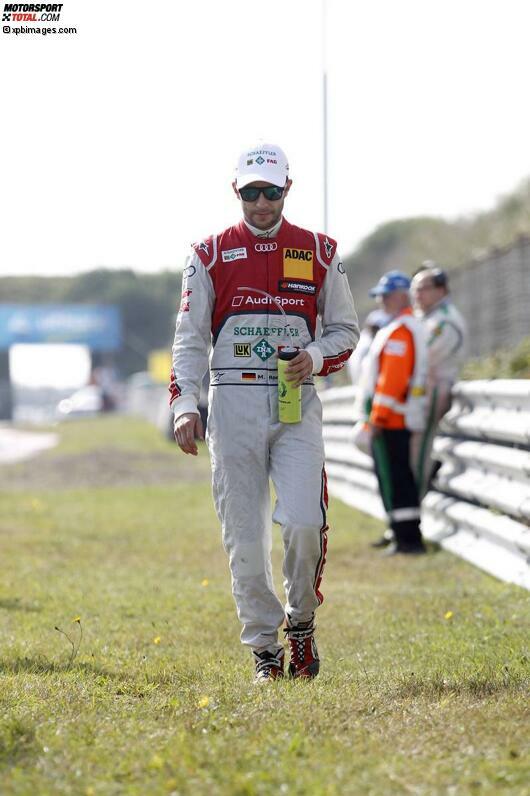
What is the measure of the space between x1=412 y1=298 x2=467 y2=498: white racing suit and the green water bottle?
4602mm

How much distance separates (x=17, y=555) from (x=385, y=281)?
Answer: 3.47 m

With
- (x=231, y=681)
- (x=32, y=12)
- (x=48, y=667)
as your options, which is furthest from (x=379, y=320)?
(x=231, y=681)

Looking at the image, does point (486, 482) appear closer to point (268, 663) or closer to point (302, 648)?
point (302, 648)

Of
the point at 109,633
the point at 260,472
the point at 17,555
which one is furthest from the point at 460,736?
the point at 17,555

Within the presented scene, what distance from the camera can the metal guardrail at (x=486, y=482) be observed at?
26.2ft

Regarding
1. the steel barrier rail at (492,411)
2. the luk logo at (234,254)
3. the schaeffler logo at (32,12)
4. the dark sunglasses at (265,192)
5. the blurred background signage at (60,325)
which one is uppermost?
the schaeffler logo at (32,12)

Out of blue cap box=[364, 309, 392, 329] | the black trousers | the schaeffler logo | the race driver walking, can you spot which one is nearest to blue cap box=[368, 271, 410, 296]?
blue cap box=[364, 309, 392, 329]

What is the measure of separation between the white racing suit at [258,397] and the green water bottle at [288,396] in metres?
0.08

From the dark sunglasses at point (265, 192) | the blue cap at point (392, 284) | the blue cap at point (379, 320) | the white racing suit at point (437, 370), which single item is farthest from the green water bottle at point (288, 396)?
the blue cap at point (379, 320)

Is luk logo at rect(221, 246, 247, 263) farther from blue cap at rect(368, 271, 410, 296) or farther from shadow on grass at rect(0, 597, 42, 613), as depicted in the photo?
blue cap at rect(368, 271, 410, 296)

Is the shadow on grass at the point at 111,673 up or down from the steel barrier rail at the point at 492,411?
down

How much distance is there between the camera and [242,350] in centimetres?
535

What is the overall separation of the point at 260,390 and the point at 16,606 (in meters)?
2.69

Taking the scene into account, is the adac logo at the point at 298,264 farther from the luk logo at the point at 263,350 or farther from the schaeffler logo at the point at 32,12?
the schaeffler logo at the point at 32,12
